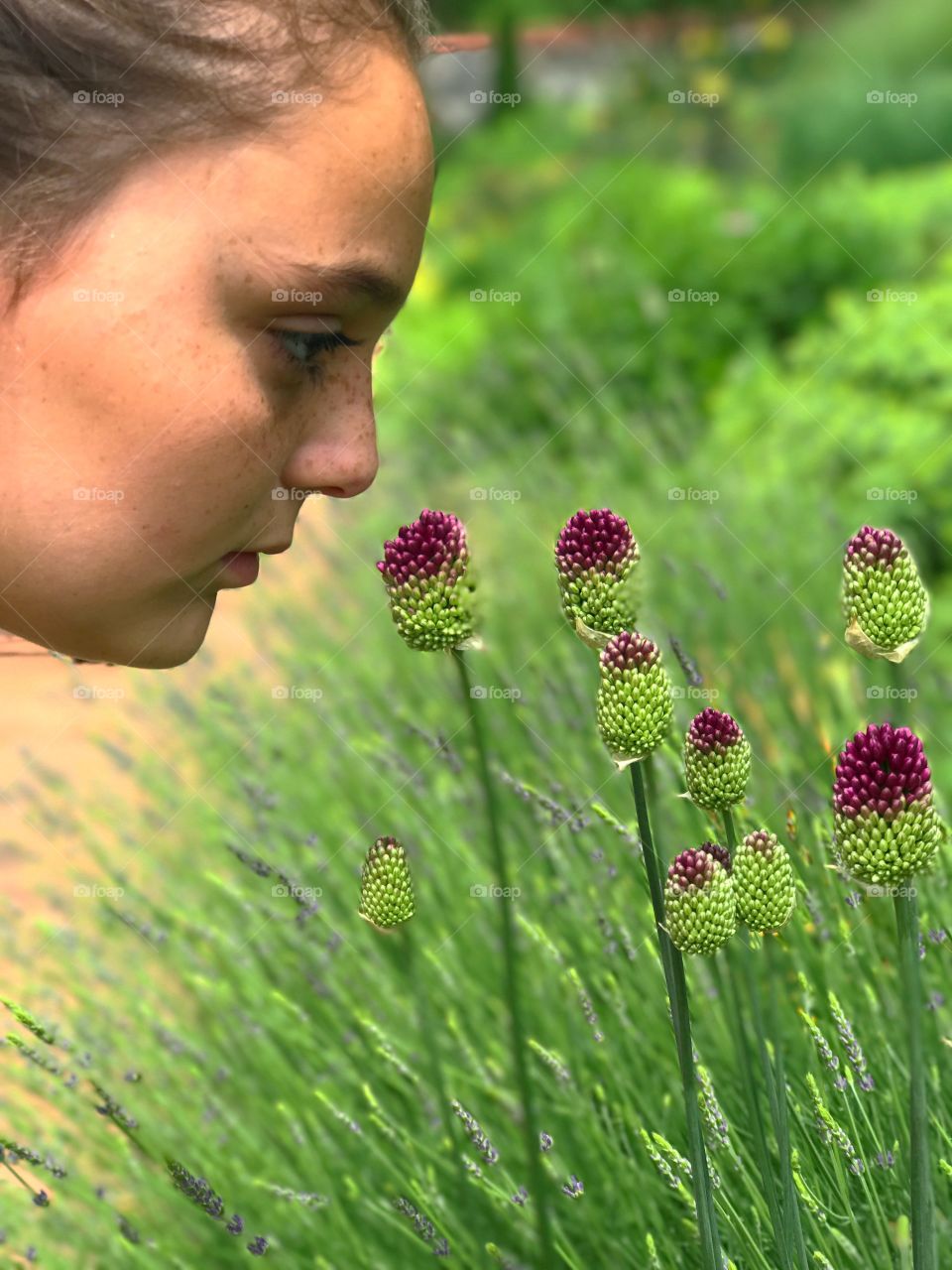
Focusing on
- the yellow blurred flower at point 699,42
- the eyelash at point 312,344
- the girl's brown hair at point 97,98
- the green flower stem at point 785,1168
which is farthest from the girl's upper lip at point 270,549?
the yellow blurred flower at point 699,42

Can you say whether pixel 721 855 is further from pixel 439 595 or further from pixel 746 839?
pixel 439 595

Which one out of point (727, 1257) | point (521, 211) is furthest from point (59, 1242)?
point (521, 211)

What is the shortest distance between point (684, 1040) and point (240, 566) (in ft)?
2.30

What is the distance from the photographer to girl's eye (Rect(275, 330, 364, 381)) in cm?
144

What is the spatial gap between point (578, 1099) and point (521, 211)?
7.34 meters

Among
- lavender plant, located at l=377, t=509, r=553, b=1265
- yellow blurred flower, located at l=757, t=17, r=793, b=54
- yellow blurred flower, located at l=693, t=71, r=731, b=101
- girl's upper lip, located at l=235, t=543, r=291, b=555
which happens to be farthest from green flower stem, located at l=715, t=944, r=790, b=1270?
yellow blurred flower, located at l=757, t=17, r=793, b=54

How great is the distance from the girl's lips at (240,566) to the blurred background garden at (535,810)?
42 centimetres

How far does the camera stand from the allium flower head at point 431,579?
121cm

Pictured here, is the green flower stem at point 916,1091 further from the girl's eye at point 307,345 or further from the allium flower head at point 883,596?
the girl's eye at point 307,345

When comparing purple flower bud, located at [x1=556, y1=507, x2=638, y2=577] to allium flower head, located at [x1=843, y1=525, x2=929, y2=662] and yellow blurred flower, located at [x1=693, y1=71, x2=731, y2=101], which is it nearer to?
Result: allium flower head, located at [x1=843, y1=525, x2=929, y2=662]

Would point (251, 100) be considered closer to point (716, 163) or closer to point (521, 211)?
point (521, 211)

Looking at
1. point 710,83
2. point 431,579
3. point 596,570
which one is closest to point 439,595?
point 431,579

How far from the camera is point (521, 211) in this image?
8508 millimetres

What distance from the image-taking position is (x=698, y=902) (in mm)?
1106
